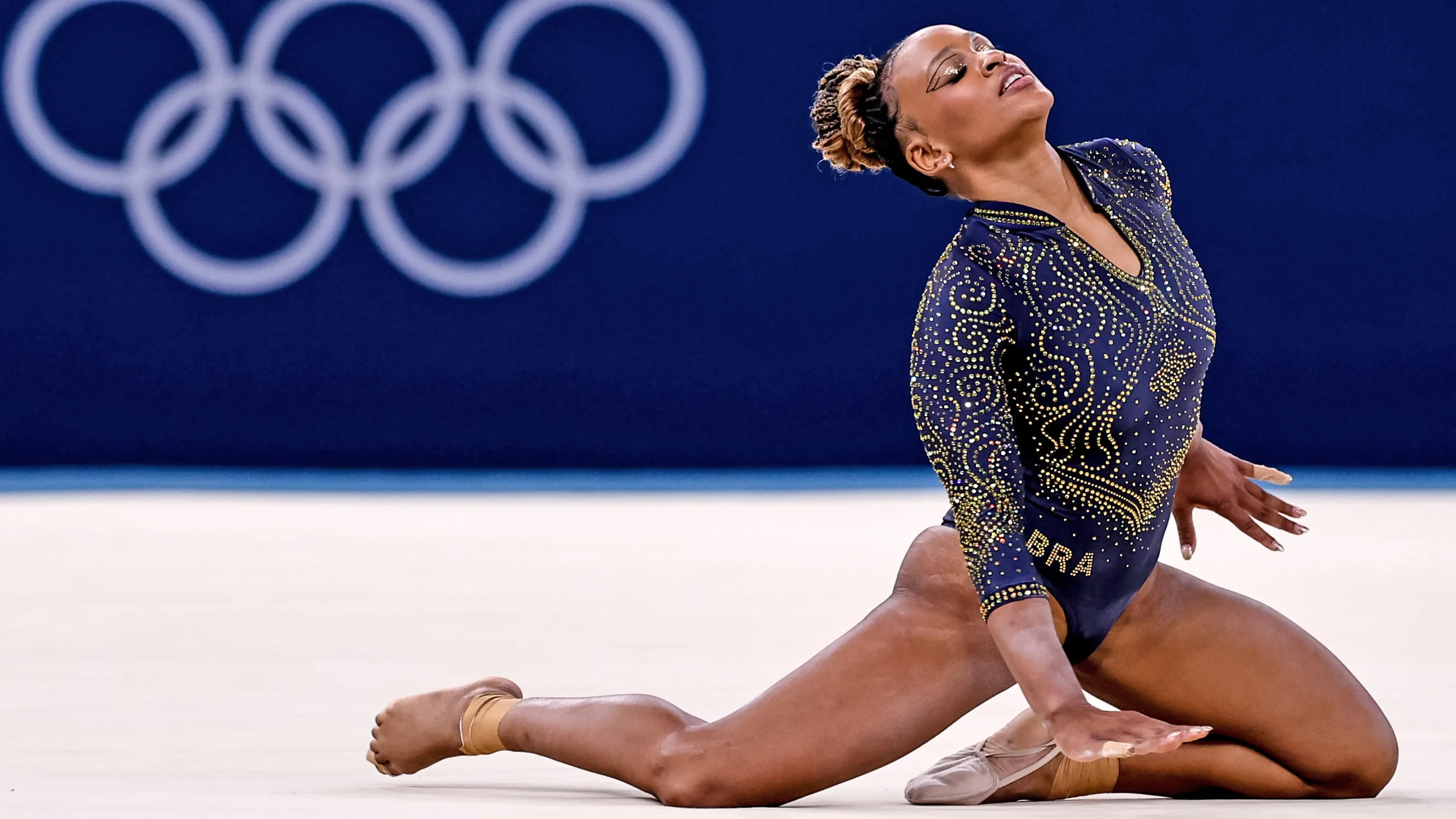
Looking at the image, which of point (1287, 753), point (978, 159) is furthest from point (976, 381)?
point (1287, 753)

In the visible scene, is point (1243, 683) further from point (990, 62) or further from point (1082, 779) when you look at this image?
point (990, 62)

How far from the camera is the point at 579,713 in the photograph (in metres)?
3.01

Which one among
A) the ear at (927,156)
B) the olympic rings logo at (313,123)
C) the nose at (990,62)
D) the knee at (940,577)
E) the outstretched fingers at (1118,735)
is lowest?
the outstretched fingers at (1118,735)

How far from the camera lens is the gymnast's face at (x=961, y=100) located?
114 inches

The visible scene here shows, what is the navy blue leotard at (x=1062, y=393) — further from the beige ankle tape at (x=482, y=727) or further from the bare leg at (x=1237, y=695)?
the beige ankle tape at (x=482, y=727)

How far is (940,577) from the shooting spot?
2.90 meters

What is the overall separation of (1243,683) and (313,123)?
19.8ft

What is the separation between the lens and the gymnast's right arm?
2635mm

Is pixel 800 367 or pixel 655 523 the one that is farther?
pixel 800 367

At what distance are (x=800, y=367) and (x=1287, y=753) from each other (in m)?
5.52

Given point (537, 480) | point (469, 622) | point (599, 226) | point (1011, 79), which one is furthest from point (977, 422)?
point (599, 226)

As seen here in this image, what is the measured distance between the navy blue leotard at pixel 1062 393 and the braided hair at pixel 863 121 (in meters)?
0.20

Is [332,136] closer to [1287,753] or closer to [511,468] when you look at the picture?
[511,468]

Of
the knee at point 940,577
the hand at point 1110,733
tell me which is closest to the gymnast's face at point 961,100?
the knee at point 940,577
